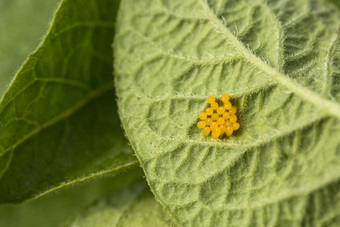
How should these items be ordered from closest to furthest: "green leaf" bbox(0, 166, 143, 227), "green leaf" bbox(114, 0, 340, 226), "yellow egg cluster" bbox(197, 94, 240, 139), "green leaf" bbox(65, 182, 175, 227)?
1. "green leaf" bbox(114, 0, 340, 226)
2. "yellow egg cluster" bbox(197, 94, 240, 139)
3. "green leaf" bbox(65, 182, 175, 227)
4. "green leaf" bbox(0, 166, 143, 227)

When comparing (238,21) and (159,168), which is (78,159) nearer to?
(159,168)

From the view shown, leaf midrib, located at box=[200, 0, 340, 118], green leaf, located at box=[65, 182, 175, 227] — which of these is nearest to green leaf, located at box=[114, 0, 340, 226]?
leaf midrib, located at box=[200, 0, 340, 118]

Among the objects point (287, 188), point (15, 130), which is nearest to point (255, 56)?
point (287, 188)

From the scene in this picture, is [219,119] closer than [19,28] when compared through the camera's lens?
Yes

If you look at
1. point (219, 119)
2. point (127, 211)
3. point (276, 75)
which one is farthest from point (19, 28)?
point (276, 75)

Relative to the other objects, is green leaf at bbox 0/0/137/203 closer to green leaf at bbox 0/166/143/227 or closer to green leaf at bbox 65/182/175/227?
green leaf at bbox 65/182/175/227

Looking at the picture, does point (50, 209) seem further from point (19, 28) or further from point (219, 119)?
point (219, 119)

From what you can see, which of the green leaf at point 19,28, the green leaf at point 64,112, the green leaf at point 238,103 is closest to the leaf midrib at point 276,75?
the green leaf at point 238,103
